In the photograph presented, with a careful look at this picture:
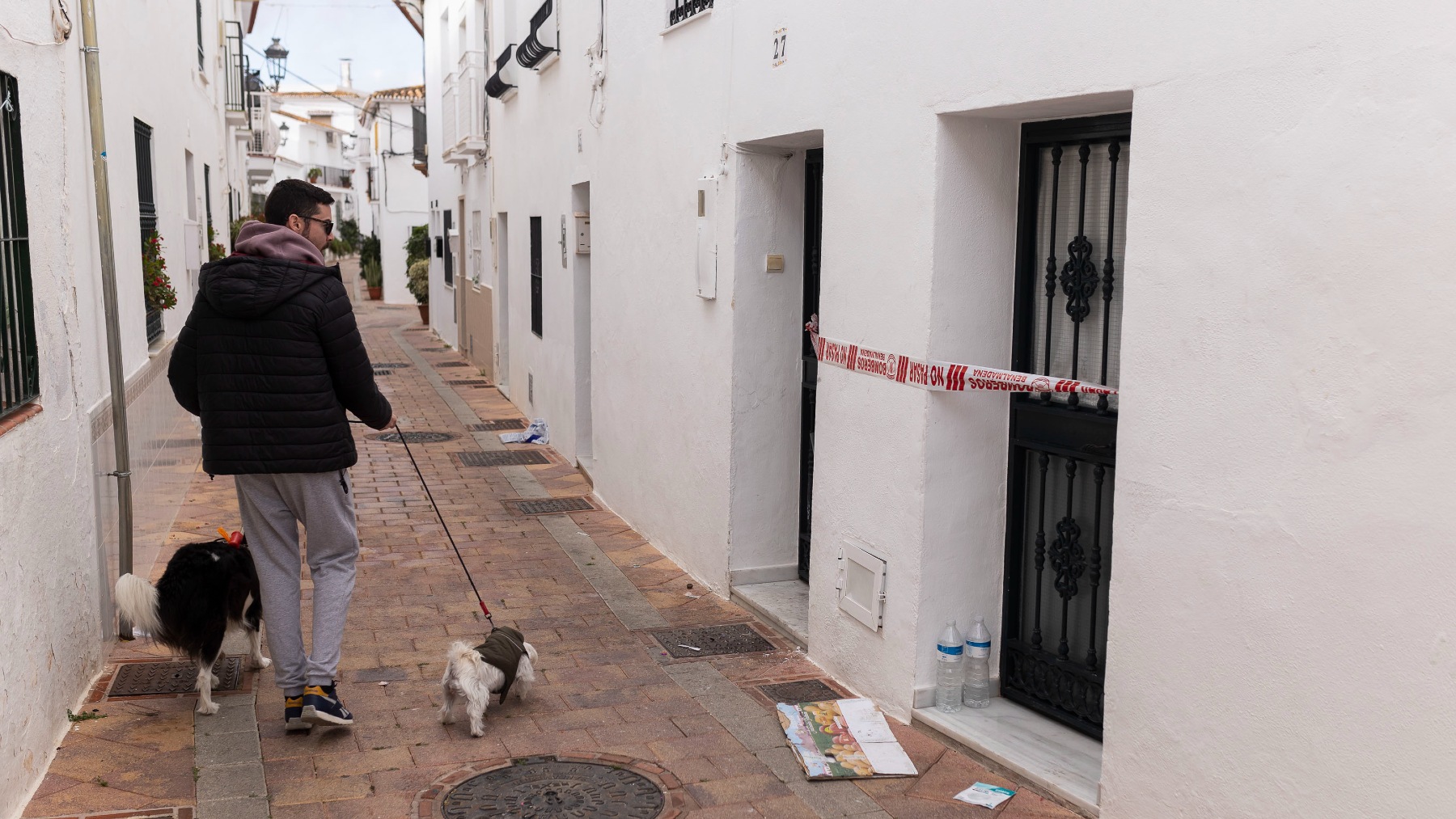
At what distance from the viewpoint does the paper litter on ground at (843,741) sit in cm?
483

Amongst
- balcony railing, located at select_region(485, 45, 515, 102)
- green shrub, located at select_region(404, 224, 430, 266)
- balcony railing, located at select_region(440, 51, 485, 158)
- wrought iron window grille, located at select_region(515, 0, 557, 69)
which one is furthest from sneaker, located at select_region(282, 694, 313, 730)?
green shrub, located at select_region(404, 224, 430, 266)

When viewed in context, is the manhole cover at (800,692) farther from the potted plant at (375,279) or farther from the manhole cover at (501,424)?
the potted plant at (375,279)

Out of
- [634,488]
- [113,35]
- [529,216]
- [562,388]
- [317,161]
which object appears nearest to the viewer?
[113,35]

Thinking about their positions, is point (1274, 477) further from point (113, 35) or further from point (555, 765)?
point (113, 35)

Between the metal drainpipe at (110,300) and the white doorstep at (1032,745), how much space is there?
3.93m

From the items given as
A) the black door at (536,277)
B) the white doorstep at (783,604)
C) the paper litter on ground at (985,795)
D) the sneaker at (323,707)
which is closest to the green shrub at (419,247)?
the black door at (536,277)

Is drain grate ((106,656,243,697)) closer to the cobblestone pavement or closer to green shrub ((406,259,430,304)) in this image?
the cobblestone pavement

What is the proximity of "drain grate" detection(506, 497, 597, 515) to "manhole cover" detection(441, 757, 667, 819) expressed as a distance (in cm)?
488

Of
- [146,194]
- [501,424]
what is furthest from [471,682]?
[501,424]

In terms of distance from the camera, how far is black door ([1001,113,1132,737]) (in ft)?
15.2

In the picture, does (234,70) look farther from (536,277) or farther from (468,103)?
(536,277)

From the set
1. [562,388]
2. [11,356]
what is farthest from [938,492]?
[562,388]

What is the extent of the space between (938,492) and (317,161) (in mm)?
72063

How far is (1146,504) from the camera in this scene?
396 cm
